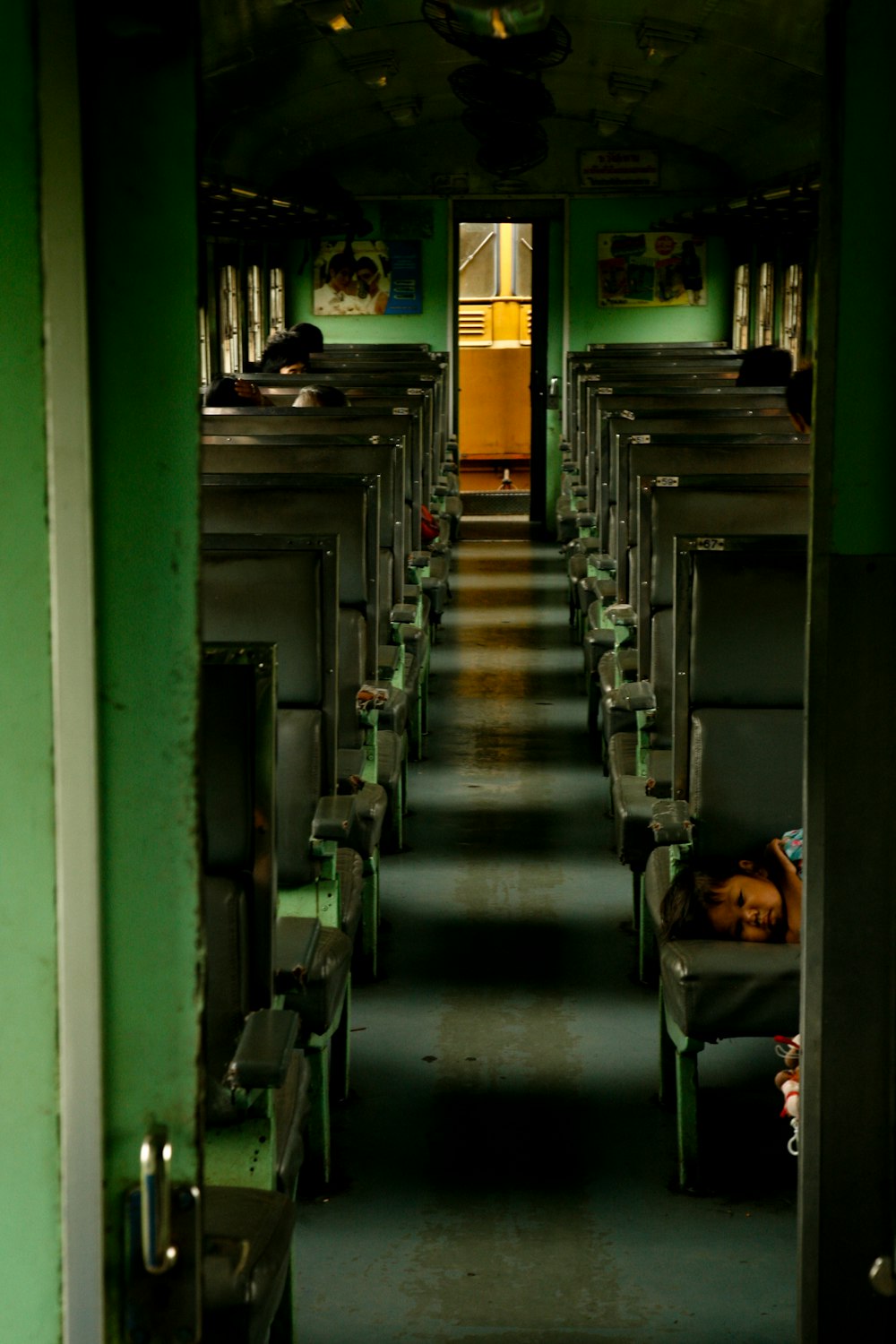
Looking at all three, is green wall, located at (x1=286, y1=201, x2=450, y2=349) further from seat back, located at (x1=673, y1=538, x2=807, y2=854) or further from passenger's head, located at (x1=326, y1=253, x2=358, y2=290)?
seat back, located at (x1=673, y1=538, x2=807, y2=854)

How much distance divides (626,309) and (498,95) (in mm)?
7915

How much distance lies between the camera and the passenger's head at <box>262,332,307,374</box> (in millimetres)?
10609

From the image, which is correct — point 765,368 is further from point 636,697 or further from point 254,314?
point 254,314

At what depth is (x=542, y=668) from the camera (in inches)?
375

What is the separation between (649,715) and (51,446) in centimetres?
360

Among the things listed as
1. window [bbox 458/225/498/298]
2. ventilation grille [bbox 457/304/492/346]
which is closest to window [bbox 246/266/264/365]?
ventilation grille [bbox 457/304/492/346]

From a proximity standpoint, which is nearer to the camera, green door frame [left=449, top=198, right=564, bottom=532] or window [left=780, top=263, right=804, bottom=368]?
window [left=780, top=263, right=804, bottom=368]

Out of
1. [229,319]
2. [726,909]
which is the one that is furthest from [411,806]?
[229,319]

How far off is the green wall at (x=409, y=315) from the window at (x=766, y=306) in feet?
10.0

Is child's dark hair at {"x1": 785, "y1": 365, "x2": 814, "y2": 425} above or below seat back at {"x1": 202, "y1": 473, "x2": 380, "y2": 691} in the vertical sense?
above

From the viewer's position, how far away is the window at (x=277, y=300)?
15719 mm

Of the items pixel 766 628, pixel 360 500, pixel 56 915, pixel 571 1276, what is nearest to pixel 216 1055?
pixel 571 1276

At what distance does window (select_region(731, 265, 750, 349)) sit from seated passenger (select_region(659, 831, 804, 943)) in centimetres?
1245

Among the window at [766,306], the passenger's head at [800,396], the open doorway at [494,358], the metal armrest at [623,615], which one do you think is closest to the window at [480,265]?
the open doorway at [494,358]
